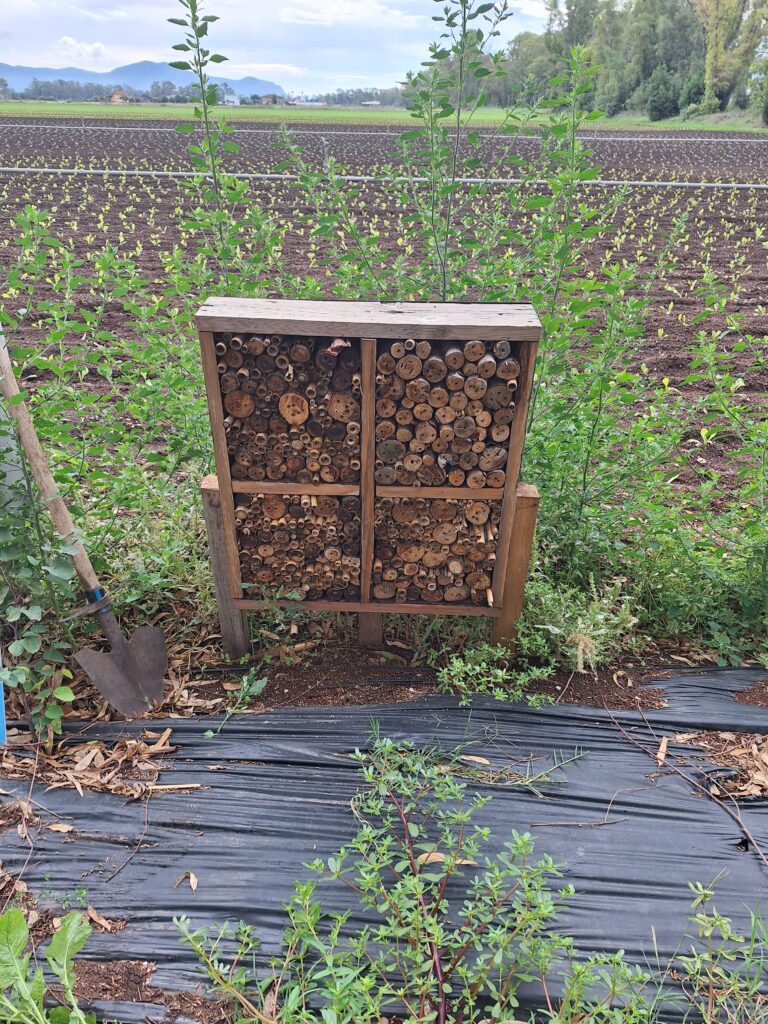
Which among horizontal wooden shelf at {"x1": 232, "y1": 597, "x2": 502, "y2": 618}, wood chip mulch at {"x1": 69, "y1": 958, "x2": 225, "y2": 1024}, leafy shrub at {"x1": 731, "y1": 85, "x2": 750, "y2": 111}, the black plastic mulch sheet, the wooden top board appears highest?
leafy shrub at {"x1": 731, "y1": 85, "x2": 750, "y2": 111}

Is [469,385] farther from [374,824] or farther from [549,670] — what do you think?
[374,824]

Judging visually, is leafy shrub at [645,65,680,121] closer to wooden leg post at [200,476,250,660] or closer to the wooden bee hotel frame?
the wooden bee hotel frame

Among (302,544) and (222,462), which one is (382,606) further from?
(222,462)

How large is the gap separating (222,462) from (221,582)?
0.52 meters

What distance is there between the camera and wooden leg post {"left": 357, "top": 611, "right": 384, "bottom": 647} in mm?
2906

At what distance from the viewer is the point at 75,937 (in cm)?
173

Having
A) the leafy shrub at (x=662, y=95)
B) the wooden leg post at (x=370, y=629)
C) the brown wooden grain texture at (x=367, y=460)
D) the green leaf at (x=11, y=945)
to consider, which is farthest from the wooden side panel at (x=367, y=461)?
the leafy shrub at (x=662, y=95)

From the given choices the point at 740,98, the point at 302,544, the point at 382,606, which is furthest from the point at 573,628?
the point at 740,98

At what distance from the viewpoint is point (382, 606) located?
2.79m

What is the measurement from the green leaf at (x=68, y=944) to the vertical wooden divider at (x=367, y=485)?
140cm

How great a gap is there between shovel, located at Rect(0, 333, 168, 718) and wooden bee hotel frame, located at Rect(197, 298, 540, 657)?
1.00ft

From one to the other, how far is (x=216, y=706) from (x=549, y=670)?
127cm

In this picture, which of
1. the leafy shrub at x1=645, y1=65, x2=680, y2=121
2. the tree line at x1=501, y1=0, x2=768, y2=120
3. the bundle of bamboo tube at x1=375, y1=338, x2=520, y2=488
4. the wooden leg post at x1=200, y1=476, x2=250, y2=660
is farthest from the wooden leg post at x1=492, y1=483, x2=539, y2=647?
the leafy shrub at x1=645, y1=65, x2=680, y2=121

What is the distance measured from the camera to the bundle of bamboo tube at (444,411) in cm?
236
